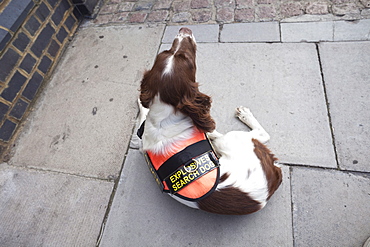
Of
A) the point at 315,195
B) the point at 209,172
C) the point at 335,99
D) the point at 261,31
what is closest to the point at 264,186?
the point at 209,172

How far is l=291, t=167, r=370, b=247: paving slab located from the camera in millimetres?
1950

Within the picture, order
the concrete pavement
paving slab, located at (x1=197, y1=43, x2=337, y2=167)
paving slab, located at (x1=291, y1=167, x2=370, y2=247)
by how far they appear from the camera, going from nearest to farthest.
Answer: paving slab, located at (x1=291, y1=167, x2=370, y2=247) < the concrete pavement < paving slab, located at (x1=197, y1=43, x2=337, y2=167)

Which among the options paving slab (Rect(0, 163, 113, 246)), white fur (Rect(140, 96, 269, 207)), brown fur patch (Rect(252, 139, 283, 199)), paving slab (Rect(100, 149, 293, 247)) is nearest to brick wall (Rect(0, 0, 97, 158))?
paving slab (Rect(0, 163, 113, 246))

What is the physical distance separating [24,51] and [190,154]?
2748 millimetres

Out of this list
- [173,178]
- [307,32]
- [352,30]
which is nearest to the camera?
[173,178]

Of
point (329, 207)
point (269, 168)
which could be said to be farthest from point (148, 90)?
point (329, 207)

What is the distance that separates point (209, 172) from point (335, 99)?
71.8 inches

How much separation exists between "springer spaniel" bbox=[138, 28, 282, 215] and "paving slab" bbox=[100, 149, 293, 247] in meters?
0.38

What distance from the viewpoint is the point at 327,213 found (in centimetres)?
204

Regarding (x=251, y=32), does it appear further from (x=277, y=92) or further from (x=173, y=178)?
(x=173, y=178)

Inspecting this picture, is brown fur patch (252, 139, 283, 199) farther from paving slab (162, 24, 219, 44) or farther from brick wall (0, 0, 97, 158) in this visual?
brick wall (0, 0, 97, 158)

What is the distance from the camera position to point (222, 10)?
3514mm

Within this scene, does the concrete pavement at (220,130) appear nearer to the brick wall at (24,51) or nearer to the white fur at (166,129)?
the brick wall at (24,51)

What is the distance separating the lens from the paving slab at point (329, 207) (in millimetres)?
1950
